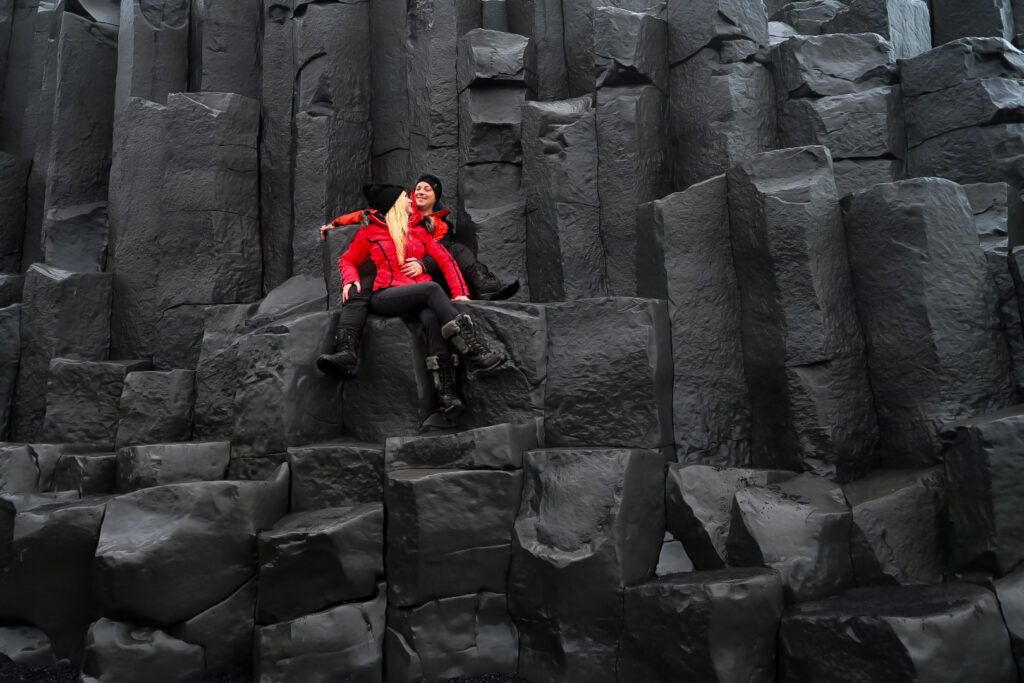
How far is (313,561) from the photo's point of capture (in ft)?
15.9

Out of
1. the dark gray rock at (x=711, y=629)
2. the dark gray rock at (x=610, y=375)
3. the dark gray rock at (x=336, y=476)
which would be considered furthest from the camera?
the dark gray rock at (x=336, y=476)

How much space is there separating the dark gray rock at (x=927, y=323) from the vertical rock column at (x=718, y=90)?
64.2 inches

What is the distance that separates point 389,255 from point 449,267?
50 cm

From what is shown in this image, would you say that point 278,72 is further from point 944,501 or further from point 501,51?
point 944,501

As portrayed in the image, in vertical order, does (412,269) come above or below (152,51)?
below

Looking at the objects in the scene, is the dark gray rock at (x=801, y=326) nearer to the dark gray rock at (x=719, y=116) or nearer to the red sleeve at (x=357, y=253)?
the dark gray rock at (x=719, y=116)

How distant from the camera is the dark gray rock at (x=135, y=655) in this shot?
15.4 feet

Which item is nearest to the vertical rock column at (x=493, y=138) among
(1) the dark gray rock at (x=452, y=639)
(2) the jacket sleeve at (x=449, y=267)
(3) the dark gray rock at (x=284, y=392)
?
(2) the jacket sleeve at (x=449, y=267)

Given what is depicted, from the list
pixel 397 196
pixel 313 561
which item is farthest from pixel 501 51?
pixel 313 561

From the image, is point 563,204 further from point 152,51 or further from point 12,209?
point 12,209

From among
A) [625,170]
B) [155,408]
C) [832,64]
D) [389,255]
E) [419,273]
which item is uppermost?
[832,64]

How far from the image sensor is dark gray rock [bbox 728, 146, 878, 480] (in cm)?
511

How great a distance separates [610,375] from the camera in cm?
527

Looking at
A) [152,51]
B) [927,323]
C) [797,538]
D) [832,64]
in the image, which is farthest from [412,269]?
[152,51]
